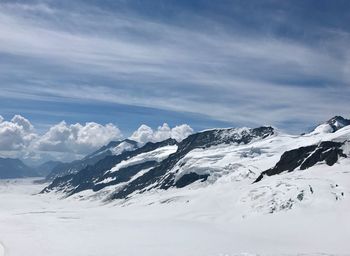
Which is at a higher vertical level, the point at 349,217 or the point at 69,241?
the point at 349,217

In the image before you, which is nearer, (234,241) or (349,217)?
(234,241)

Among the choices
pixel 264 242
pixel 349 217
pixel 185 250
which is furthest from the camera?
pixel 349 217

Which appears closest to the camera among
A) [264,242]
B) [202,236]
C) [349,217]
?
[264,242]

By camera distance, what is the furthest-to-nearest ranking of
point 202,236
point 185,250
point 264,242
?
point 202,236 < point 264,242 < point 185,250

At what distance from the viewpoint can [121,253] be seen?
143625 millimetres

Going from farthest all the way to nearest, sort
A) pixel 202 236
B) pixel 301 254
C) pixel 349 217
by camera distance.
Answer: pixel 349 217, pixel 202 236, pixel 301 254

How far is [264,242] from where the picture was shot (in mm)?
164875

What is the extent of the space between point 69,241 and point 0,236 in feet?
128

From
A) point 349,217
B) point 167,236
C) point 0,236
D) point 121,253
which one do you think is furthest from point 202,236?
point 0,236

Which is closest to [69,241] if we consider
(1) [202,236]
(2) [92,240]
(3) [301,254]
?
(2) [92,240]

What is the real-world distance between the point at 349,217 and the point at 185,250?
73725 millimetres

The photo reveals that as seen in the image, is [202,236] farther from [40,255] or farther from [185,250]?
[40,255]

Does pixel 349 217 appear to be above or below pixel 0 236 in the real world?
above

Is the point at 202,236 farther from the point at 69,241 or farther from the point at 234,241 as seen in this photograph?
the point at 69,241
